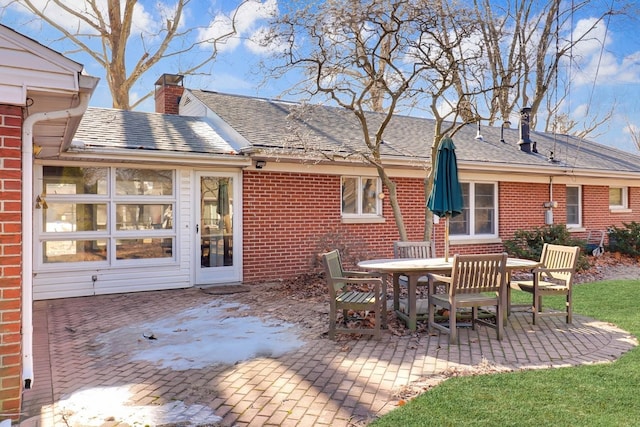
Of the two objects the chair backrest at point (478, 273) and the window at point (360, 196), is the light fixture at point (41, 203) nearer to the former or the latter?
the window at point (360, 196)

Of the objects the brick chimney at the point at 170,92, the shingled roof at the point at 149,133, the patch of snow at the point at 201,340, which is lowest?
the patch of snow at the point at 201,340

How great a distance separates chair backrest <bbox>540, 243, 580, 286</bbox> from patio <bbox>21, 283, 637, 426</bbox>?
67 centimetres

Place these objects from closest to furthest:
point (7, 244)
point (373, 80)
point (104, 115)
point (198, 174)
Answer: point (7, 244), point (373, 80), point (198, 174), point (104, 115)

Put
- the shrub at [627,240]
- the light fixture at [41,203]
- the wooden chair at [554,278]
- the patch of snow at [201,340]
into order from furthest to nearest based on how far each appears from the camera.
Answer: the shrub at [627,240]
the light fixture at [41,203]
the wooden chair at [554,278]
the patch of snow at [201,340]

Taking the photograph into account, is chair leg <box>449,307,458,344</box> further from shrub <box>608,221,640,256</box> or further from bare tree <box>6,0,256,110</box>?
bare tree <box>6,0,256,110</box>

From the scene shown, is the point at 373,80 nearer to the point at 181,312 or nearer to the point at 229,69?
the point at 181,312

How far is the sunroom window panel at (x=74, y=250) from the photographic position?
798 cm

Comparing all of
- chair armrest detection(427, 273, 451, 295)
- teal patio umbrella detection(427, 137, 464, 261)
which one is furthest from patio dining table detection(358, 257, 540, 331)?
teal patio umbrella detection(427, 137, 464, 261)

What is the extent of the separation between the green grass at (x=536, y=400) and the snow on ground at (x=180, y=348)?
5.58ft

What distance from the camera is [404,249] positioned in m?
7.60

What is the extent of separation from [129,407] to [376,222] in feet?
26.0

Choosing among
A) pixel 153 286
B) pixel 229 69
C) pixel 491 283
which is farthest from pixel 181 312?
pixel 229 69

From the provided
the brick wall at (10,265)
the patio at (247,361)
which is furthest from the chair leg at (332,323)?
the brick wall at (10,265)

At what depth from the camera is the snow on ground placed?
3.46 m
